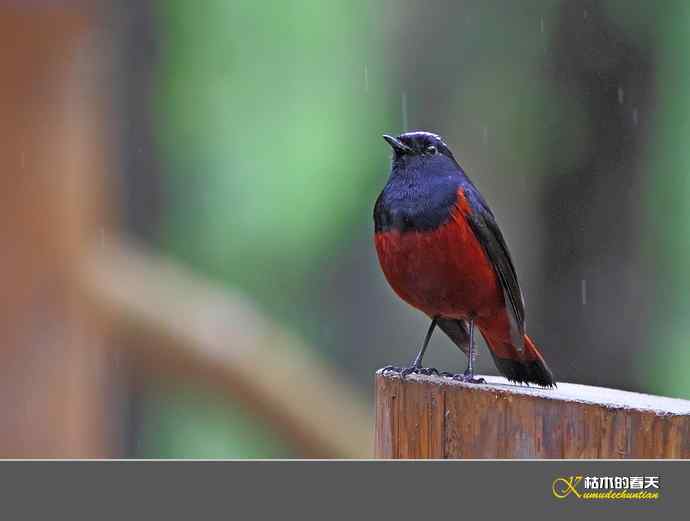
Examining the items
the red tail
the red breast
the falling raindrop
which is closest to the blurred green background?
the falling raindrop

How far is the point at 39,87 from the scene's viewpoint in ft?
13.0

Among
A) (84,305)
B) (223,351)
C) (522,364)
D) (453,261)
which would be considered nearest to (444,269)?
(453,261)

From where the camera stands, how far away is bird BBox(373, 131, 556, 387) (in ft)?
14.0

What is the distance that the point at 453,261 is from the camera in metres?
4.30

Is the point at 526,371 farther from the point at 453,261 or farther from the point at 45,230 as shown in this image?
the point at 45,230

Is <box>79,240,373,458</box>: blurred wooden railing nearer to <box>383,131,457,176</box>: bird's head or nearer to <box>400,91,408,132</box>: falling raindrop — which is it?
<box>383,131,457,176</box>: bird's head

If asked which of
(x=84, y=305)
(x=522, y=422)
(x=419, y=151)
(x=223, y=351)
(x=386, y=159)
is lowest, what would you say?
(x=522, y=422)

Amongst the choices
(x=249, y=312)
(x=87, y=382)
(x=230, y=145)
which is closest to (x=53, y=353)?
(x=87, y=382)

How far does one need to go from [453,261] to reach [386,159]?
3526 millimetres

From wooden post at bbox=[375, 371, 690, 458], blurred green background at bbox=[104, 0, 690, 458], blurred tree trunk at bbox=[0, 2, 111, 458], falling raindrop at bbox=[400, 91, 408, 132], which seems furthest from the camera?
falling raindrop at bbox=[400, 91, 408, 132]

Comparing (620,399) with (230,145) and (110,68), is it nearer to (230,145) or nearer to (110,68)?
(110,68)

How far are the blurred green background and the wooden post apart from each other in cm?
189

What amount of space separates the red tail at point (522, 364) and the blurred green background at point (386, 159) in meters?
1.19

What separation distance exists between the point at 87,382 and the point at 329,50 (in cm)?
468
